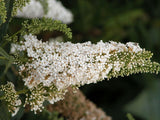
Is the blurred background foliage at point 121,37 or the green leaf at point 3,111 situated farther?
the blurred background foliage at point 121,37

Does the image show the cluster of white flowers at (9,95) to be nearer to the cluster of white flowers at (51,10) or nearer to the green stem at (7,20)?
the green stem at (7,20)

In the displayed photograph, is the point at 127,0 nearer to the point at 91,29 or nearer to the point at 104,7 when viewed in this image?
the point at 104,7

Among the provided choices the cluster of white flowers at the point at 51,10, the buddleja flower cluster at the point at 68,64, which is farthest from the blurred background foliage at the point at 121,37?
the buddleja flower cluster at the point at 68,64

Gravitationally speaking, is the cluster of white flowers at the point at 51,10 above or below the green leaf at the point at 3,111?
above

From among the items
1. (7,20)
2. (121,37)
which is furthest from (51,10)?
(121,37)

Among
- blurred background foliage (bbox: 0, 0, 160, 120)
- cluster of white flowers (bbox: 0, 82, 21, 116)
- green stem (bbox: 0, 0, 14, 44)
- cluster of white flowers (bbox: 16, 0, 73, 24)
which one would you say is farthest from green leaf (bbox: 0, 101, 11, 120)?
blurred background foliage (bbox: 0, 0, 160, 120)

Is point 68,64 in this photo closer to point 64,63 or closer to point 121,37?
point 64,63
